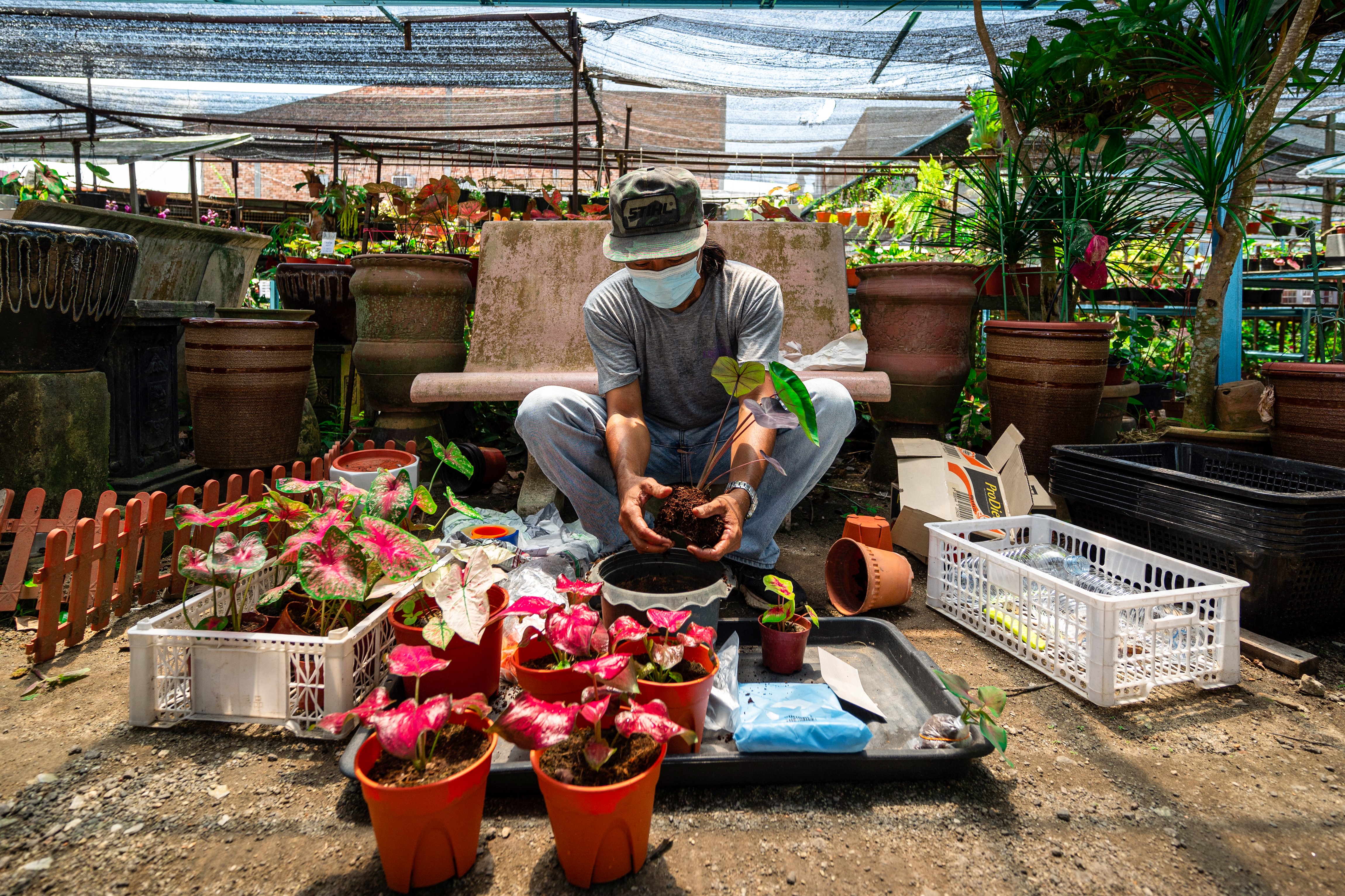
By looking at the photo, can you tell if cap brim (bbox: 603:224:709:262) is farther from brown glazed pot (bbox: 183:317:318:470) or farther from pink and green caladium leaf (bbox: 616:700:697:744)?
brown glazed pot (bbox: 183:317:318:470)

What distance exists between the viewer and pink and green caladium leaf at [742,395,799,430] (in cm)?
155

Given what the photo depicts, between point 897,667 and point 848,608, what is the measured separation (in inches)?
16.6

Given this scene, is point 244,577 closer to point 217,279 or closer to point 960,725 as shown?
point 960,725

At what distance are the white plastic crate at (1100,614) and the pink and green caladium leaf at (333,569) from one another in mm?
1413

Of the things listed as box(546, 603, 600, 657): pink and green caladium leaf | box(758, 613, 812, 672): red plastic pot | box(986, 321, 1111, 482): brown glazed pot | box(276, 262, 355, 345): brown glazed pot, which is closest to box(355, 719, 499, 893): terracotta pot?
box(546, 603, 600, 657): pink and green caladium leaf

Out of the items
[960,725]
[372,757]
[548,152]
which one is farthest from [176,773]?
[548,152]

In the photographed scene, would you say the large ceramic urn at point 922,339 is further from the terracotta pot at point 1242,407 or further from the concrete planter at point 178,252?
→ the concrete planter at point 178,252

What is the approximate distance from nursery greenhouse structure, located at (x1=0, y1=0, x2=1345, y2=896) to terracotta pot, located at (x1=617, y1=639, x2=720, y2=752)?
1 centimetres

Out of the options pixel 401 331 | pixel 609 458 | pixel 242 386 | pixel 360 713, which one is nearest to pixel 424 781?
pixel 360 713

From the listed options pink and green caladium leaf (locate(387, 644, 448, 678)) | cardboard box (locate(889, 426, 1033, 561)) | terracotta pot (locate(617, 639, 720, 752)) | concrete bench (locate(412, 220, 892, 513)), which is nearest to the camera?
pink and green caladium leaf (locate(387, 644, 448, 678))

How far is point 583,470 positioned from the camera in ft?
6.98

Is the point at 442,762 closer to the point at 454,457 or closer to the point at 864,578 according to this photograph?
the point at 454,457

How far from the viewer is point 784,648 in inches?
62.2

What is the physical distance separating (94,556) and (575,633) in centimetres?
130
